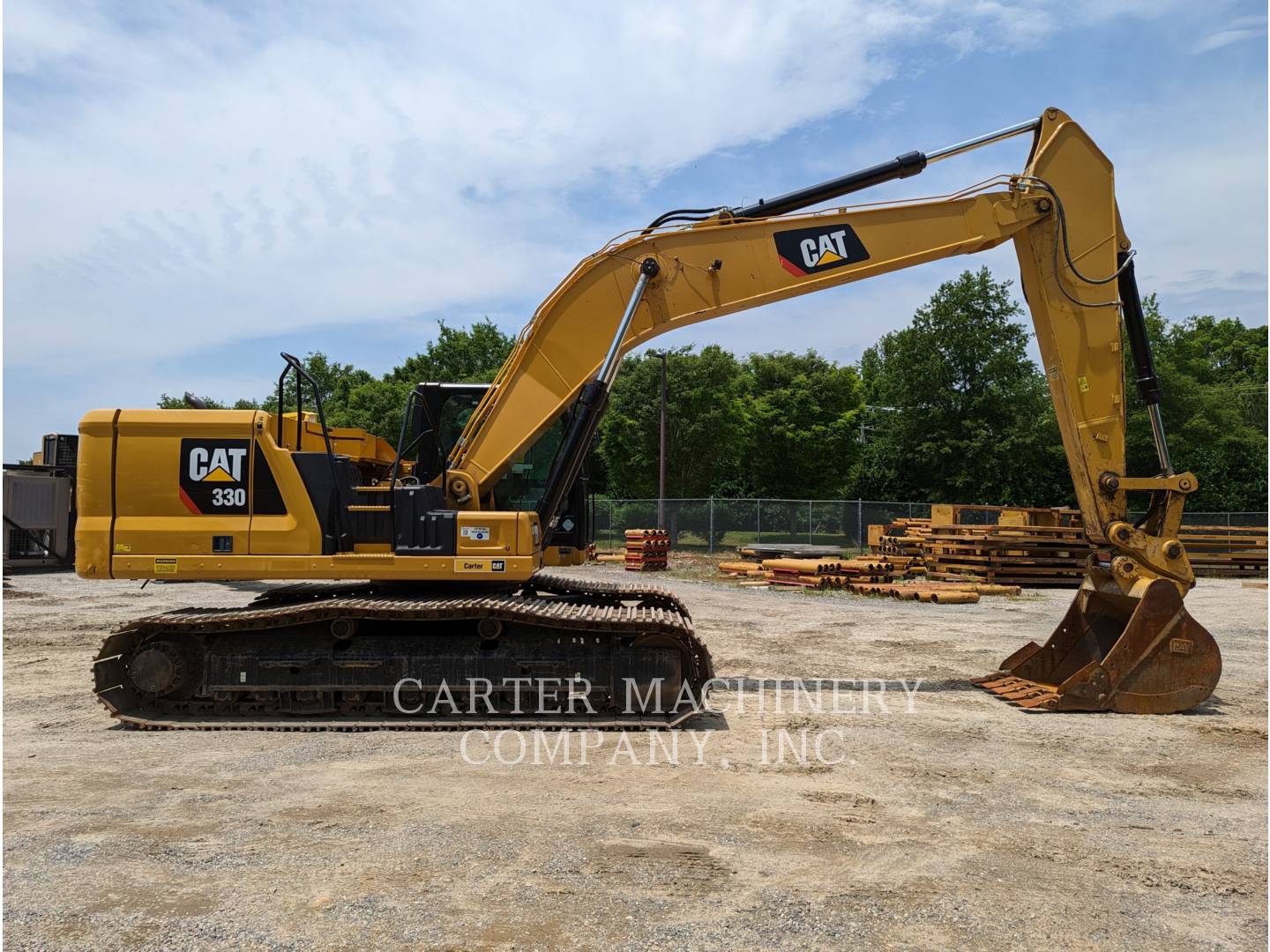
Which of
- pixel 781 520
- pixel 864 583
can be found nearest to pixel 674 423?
pixel 781 520

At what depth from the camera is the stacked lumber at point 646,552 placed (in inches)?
1033

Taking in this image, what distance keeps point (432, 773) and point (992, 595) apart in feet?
53.0

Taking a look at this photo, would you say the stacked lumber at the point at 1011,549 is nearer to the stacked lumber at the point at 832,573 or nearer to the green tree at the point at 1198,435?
the stacked lumber at the point at 832,573

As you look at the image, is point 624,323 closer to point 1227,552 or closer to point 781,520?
point 781,520

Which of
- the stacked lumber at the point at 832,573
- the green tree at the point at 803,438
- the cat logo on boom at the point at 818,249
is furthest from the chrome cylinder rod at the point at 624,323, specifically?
the green tree at the point at 803,438

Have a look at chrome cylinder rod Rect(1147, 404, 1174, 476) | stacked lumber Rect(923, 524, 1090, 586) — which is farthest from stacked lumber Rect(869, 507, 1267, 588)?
chrome cylinder rod Rect(1147, 404, 1174, 476)

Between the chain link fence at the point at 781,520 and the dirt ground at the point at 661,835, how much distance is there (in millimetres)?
24337

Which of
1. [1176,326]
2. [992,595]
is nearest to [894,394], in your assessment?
[1176,326]

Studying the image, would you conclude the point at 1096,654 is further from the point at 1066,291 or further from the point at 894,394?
the point at 894,394

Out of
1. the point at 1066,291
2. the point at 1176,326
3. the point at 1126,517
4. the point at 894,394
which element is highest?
the point at 1176,326

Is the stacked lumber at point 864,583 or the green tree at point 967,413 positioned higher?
the green tree at point 967,413

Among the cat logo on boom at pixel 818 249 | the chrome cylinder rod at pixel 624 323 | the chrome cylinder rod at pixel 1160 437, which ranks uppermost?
the cat logo on boom at pixel 818 249

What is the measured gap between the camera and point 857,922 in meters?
4.03

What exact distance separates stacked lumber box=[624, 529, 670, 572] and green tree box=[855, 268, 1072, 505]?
64.4 ft
